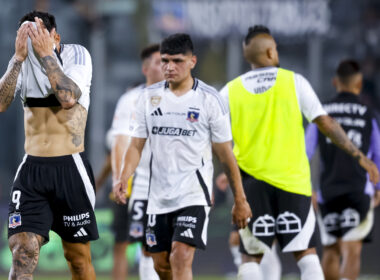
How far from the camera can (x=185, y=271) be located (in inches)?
230

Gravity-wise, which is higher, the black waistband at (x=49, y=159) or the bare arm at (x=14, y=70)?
the bare arm at (x=14, y=70)

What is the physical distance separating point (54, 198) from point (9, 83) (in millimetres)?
807

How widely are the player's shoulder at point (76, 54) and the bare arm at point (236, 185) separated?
45.3 inches

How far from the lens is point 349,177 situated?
26.0ft

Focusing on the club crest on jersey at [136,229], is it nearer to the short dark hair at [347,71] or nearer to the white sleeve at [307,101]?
the white sleeve at [307,101]

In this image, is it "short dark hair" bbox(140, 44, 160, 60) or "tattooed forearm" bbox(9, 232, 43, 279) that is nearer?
"tattooed forearm" bbox(9, 232, 43, 279)

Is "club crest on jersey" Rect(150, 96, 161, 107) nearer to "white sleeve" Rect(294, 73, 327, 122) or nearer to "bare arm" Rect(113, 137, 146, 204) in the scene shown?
"bare arm" Rect(113, 137, 146, 204)

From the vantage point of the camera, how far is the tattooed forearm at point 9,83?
17.6 ft

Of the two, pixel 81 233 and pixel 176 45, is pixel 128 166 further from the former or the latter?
pixel 176 45

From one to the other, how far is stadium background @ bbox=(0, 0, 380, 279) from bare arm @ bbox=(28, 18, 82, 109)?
8541 mm

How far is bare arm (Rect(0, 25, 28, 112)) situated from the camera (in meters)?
5.28

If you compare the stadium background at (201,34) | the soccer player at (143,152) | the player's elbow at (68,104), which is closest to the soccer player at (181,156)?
the player's elbow at (68,104)

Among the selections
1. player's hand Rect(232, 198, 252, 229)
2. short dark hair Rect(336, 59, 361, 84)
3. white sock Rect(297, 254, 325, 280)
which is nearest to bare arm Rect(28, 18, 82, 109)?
player's hand Rect(232, 198, 252, 229)

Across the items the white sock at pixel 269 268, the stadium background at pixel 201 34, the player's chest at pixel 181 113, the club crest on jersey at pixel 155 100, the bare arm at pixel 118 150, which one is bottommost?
the white sock at pixel 269 268
